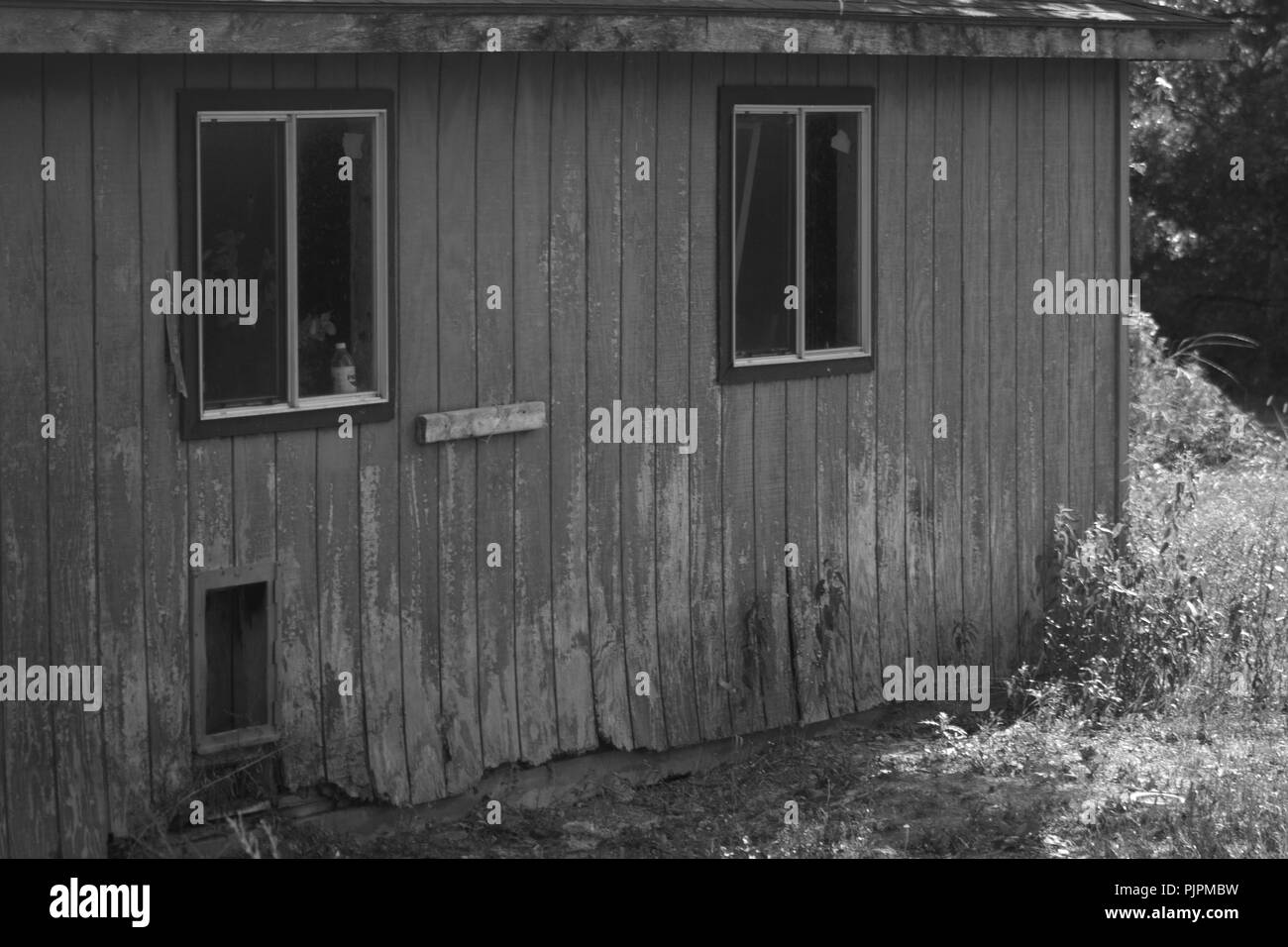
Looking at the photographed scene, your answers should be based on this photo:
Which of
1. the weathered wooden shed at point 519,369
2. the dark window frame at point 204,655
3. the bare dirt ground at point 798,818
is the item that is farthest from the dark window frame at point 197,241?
the bare dirt ground at point 798,818

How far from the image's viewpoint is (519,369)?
754cm

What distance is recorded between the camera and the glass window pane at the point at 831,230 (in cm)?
847

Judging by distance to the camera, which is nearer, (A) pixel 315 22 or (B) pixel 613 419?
(A) pixel 315 22

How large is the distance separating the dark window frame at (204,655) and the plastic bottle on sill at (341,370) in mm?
702

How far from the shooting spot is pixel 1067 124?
943 centimetres

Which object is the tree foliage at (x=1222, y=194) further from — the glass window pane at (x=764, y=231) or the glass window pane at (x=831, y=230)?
the glass window pane at (x=764, y=231)

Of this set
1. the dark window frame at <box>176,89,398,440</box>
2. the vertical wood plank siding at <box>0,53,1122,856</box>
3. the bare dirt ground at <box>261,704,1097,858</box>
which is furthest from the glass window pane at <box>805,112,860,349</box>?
the dark window frame at <box>176,89,398,440</box>

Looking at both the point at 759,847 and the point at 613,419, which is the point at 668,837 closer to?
the point at 759,847

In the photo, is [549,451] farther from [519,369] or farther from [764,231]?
[764,231]

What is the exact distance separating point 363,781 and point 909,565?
298cm

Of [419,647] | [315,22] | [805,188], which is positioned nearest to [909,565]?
[805,188]

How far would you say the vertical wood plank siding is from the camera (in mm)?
6395

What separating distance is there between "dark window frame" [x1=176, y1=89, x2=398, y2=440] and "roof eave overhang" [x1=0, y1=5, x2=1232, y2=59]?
364 mm

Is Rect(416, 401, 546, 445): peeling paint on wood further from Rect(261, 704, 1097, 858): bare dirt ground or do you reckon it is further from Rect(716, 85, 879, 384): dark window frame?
Rect(261, 704, 1097, 858): bare dirt ground
